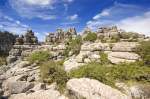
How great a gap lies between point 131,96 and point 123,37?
81.6 ft

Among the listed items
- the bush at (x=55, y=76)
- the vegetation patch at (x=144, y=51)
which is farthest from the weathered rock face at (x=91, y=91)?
the vegetation patch at (x=144, y=51)

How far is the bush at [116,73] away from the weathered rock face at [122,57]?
202 centimetres

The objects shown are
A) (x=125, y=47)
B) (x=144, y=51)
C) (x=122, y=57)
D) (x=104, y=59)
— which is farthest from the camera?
(x=125, y=47)

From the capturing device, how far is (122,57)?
36.7 metres

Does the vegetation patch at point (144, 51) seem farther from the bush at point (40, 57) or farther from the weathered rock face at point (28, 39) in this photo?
the weathered rock face at point (28, 39)

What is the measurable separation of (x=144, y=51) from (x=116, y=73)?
285 inches

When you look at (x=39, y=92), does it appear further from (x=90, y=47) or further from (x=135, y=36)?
(x=135, y=36)

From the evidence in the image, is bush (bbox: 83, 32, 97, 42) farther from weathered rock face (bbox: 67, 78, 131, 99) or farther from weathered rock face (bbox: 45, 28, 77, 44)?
weathered rock face (bbox: 67, 78, 131, 99)

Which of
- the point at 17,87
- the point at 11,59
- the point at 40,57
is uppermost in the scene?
the point at 40,57

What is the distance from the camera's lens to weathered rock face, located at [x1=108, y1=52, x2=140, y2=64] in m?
35.3

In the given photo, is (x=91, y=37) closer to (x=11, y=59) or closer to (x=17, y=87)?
(x=17, y=87)

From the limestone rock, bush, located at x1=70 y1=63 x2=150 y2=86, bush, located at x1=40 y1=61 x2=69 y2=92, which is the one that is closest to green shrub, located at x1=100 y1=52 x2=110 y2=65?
bush, located at x1=70 y1=63 x2=150 y2=86

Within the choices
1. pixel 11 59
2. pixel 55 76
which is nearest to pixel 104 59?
pixel 55 76

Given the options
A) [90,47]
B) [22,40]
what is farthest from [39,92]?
[22,40]
